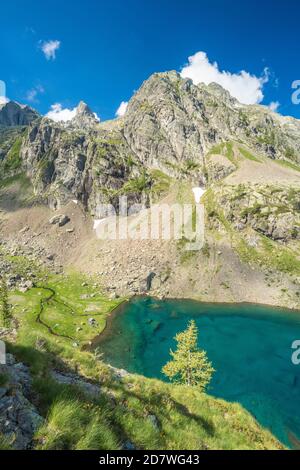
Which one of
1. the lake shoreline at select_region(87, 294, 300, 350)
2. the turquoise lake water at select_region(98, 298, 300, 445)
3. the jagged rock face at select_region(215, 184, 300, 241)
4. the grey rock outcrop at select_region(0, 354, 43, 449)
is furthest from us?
the jagged rock face at select_region(215, 184, 300, 241)

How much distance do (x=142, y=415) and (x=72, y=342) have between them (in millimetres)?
72594

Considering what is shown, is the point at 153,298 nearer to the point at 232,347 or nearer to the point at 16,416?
the point at 232,347

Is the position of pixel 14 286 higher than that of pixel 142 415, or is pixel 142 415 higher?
pixel 142 415

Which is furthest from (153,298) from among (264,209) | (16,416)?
(16,416)

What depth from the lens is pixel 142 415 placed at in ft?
42.7

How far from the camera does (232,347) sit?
81125mm

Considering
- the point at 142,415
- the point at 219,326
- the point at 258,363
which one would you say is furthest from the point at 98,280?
the point at 142,415

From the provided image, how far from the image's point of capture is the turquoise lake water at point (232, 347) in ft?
184

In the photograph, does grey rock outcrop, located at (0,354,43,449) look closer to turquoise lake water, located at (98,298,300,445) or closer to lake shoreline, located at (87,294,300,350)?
turquoise lake water, located at (98,298,300,445)

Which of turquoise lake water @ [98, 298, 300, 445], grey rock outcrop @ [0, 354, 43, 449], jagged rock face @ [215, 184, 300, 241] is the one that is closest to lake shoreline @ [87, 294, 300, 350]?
turquoise lake water @ [98, 298, 300, 445]

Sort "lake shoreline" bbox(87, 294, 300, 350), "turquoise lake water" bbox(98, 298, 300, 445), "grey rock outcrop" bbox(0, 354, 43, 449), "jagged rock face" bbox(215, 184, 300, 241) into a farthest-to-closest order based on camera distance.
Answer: "jagged rock face" bbox(215, 184, 300, 241) → "lake shoreline" bbox(87, 294, 300, 350) → "turquoise lake water" bbox(98, 298, 300, 445) → "grey rock outcrop" bbox(0, 354, 43, 449)

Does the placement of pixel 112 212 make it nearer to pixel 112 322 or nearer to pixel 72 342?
pixel 112 322

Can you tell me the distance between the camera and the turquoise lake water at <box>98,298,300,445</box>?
56.0m

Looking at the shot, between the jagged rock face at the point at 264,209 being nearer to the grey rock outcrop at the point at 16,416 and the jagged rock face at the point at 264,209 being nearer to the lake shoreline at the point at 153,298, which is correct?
the lake shoreline at the point at 153,298
